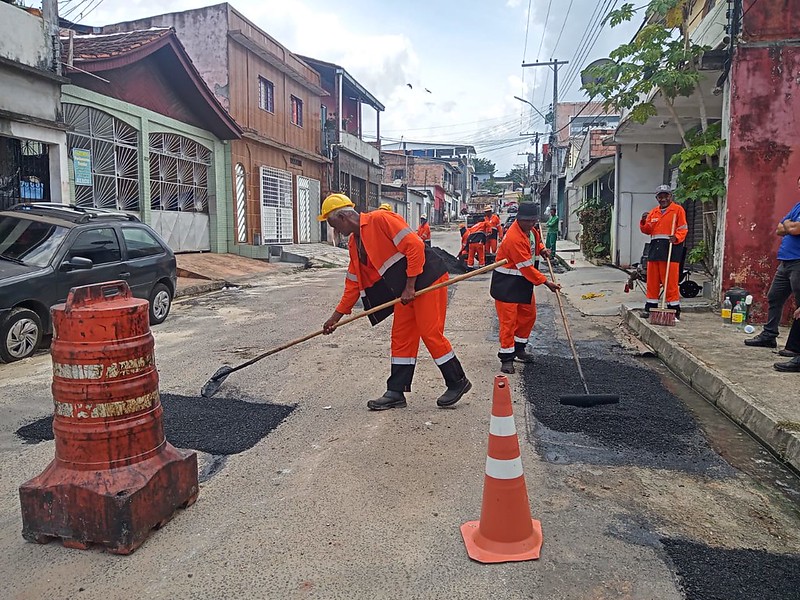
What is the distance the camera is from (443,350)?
4.99m

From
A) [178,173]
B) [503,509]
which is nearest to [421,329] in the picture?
[503,509]

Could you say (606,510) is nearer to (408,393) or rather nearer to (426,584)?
(426,584)

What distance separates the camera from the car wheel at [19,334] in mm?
6523

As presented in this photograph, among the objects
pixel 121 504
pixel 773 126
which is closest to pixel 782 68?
pixel 773 126

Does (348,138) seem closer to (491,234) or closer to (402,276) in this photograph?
(491,234)

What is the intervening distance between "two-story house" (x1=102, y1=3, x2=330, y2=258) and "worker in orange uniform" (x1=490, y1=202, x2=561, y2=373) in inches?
538

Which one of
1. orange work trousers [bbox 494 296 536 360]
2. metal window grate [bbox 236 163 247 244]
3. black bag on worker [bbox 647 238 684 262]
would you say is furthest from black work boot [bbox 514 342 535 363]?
metal window grate [bbox 236 163 247 244]

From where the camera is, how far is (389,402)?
500cm

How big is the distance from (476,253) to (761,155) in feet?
33.2

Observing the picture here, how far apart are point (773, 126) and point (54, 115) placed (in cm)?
1147

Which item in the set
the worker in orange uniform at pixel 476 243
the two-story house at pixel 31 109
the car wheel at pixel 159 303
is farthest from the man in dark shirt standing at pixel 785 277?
the worker in orange uniform at pixel 476 243

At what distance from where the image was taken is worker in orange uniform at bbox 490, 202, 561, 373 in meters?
6.02

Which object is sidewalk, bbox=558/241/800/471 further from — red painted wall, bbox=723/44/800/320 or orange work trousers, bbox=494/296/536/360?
orange work trousers, bbox=494/296/536/360

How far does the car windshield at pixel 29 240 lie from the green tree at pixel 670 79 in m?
7.41
